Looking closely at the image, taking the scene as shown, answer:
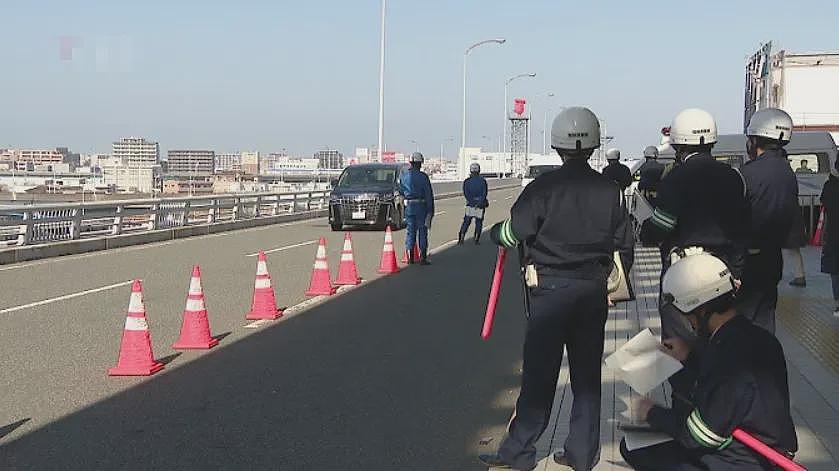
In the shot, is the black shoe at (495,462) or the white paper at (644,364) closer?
the white paper at (644,364)

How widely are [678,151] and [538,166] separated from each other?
40.7 meters

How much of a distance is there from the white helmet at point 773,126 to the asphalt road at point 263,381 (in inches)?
99.2

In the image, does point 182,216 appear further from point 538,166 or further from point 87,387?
point 538,166

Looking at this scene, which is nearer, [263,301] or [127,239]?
[263,301]

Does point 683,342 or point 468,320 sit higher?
point 683,342

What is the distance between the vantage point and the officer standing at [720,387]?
10.6 ft

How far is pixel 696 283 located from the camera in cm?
348

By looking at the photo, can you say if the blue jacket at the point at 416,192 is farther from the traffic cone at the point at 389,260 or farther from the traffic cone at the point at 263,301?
the traffic cone at the point at 263,301

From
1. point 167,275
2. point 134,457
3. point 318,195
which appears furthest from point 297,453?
point 318,195

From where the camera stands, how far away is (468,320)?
36.4ft

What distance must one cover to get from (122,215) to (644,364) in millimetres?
20298

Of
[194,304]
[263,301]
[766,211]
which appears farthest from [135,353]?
[766,211]

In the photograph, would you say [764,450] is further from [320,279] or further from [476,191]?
[476,191]

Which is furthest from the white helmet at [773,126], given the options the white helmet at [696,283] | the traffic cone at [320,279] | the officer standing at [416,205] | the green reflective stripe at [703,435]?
the officer standing at [416,205]
